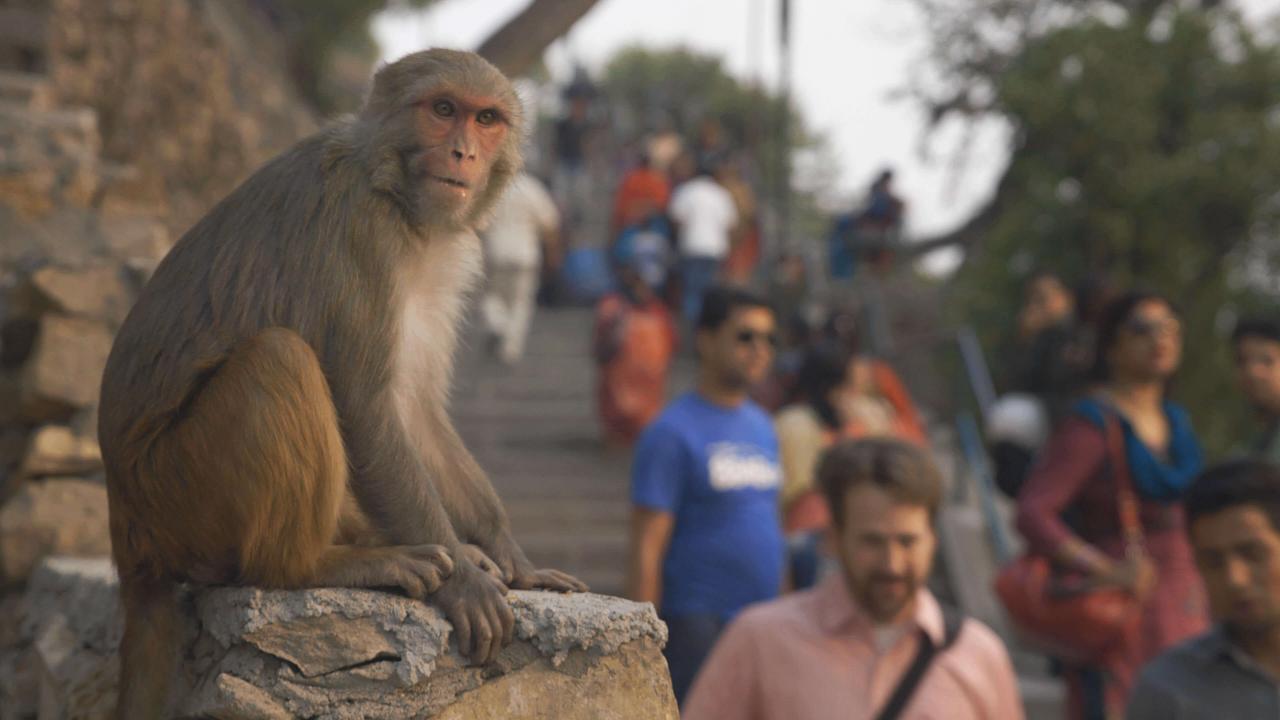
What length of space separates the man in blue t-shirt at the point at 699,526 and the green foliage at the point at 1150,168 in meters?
6.71

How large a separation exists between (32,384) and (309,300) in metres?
1.89

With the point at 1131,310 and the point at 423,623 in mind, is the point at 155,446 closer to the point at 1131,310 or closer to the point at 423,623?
the point at 423,623

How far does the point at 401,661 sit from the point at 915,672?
137cm

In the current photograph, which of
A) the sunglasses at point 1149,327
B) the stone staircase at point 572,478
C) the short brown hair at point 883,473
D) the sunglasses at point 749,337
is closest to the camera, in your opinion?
the short brown hair at point 883,473

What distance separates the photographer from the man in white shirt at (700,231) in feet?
36.9

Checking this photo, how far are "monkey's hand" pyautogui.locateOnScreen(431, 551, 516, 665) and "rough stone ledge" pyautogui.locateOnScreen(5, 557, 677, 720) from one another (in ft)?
0.08

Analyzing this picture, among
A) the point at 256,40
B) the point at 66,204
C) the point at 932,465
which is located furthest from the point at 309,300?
the point at 256,40

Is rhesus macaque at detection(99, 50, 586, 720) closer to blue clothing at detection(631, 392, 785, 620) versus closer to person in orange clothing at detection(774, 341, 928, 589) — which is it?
blue clothing at detection(631, 392, 785, 620)

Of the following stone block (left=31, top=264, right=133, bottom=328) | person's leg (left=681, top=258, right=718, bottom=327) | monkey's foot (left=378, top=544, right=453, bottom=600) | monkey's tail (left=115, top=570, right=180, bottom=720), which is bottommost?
monkey's tail (left=115, top=570, right=180, bottom=720)

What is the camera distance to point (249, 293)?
2691mm

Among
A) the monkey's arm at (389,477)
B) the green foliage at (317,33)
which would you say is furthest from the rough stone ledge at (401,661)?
the green foliage at (317,33)

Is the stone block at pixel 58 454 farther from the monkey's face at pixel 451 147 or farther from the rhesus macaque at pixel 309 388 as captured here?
the monkey's face at pixel 451 147

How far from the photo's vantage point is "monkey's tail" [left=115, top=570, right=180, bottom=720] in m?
2.78

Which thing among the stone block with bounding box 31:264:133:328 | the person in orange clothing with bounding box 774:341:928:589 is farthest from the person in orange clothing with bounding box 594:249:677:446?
the stone block with bounding box 31:264:133:328
